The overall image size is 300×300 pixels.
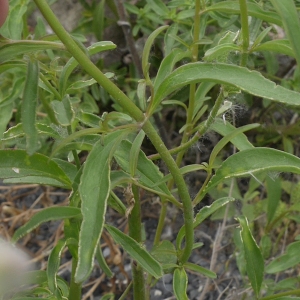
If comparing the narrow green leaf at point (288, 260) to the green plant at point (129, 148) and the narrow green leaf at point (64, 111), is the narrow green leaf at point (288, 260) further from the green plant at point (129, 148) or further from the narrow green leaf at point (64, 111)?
the narrow green leaf at point (64, 111)

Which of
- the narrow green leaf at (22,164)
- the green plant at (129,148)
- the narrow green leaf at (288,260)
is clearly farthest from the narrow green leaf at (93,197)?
the narrow green leaf at (288,260)

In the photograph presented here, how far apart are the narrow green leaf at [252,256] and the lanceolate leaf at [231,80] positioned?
1.01 ft

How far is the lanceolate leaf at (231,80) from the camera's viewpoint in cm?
62

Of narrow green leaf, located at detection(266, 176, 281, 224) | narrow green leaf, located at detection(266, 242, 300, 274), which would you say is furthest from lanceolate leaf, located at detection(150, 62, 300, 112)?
narrow green leaf, located at detection(266, 176, 281, 224)

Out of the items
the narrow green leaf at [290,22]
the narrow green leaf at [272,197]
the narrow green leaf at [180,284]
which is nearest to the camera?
the narrow green leaf at [290,22]

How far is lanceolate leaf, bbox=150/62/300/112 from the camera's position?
62 cm

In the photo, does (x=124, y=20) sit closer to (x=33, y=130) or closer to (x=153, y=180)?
(x=153, y=180)

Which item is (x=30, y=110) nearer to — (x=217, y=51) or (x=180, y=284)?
(x=217, y=51)

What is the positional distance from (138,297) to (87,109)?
0.66m

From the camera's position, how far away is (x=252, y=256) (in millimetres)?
879

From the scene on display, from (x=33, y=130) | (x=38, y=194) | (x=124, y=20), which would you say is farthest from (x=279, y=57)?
(x=33, y=130)

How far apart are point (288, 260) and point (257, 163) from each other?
0.36 meters

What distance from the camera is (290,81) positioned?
58.9 inches

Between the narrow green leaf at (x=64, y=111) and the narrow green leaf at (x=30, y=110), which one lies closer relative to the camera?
the narrow green leaf at (x=30, y=110)
